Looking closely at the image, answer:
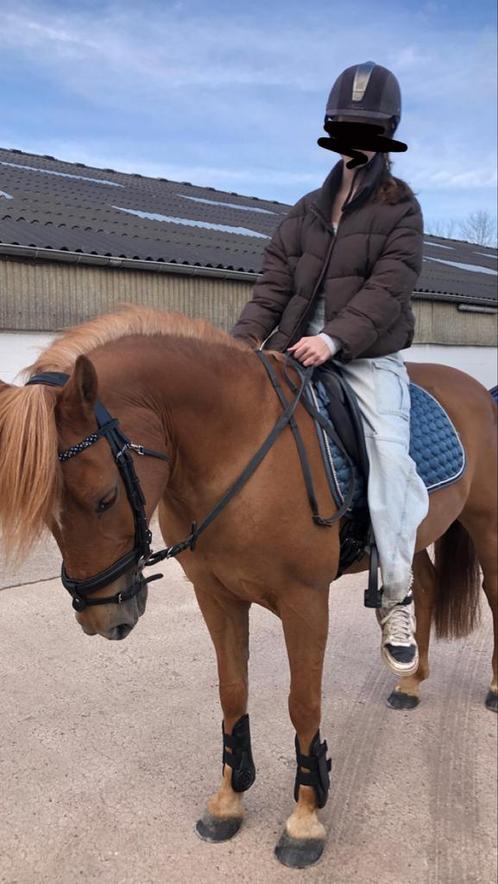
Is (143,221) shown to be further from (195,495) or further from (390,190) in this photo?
(195,495)

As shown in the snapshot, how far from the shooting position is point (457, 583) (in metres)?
3.37

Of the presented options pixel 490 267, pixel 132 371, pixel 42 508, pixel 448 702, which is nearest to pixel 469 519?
pixel 448 702

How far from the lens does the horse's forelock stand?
1.45 metres

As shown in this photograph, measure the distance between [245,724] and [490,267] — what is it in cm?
1742

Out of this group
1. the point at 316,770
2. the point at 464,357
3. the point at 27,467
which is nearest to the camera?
the point at 27,467

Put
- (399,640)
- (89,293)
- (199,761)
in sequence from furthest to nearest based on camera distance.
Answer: (89,293) → (199,761) → (399,640)

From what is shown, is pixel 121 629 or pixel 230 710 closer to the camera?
pixel 121 629

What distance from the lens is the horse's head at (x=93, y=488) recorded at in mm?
1470

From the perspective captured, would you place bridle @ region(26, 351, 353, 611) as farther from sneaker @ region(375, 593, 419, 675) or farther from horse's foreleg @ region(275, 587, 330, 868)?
sneaker @ region(375, 593, 419, 675)

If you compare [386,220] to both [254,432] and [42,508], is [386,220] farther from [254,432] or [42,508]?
[42,508]

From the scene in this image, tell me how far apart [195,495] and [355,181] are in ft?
4.23

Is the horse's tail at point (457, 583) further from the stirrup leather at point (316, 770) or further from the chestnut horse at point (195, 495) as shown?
the stirrup leather at point (316, 770)

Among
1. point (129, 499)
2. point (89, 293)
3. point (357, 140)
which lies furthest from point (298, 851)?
point (89, 293)

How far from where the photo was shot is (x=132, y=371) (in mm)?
1728
